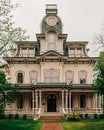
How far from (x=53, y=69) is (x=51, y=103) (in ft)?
16.5

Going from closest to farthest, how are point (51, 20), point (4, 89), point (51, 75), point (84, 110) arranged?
1. point (4, 89)
2. point (84, 110)
3. point (51, 75)
4. point (51, 20)

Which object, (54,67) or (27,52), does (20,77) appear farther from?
(54,67)

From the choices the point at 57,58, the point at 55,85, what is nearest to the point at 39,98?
the point at 55,85

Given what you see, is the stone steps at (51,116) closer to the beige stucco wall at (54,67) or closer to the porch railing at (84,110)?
the porch railing at (84,110)

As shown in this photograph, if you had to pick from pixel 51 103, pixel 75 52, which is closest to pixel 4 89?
pixel 51 103

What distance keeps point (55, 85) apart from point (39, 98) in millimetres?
3120

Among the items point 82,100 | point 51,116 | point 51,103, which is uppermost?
point 82,100

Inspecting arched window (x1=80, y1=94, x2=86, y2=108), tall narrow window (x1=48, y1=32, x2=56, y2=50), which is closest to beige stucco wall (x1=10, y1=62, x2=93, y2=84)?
arched window (x1=80, y1=94, x2=86, y2=108)

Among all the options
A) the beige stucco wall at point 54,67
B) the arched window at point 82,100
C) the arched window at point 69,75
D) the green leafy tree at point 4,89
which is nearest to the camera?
the green leafy tree at point 4,89

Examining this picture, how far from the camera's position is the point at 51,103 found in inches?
2184

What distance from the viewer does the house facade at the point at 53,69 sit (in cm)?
5488

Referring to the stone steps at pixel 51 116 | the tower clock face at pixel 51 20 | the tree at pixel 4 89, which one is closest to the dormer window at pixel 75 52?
the tower clock face at pixel 51 20

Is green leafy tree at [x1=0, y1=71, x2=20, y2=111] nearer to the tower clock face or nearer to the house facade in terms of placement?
the house facade

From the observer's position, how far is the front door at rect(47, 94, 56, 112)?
55250mm
